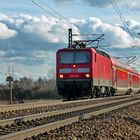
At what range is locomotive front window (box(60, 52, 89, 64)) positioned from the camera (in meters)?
30.4

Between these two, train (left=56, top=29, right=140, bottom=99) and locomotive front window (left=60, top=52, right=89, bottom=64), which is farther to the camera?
locomotive front window (left=60, top=52, right=89, bottom=64)

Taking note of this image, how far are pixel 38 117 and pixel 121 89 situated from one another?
29926 mm

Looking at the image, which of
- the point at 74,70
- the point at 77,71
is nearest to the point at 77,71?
the point at 77,71

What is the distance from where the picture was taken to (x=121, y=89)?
44.2 meters

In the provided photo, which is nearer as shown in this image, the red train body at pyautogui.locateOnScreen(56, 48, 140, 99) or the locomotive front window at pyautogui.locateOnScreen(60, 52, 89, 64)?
the red train body at pyautogui.locateOnScreen(56, 48, 140, 99)

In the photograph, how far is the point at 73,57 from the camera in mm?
30469

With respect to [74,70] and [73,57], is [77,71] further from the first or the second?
[73,57]

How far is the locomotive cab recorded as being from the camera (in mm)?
30062

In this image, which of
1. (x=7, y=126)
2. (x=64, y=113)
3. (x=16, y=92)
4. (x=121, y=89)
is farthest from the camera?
(x=16, y=92)

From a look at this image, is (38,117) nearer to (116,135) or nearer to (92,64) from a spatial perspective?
(116,135)

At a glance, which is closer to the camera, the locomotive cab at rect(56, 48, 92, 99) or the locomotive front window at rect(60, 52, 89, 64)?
the locomotive cab at rect(56, 48, 92, 99)

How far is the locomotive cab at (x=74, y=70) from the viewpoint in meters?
30.1

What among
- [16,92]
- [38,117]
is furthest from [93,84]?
[16,92]

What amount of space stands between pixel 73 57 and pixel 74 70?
989 mm
